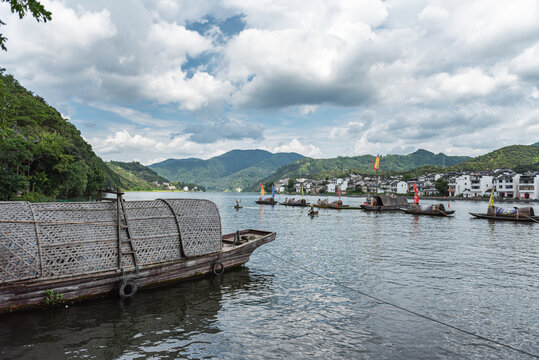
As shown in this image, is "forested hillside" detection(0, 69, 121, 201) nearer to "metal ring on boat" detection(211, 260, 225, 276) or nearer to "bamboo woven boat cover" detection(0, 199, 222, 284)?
"bamboo woven boat cover" detection(0, 199, 222, 284)

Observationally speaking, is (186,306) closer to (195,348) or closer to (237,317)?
(237,317)

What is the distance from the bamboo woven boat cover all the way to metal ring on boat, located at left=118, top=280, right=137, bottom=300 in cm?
68

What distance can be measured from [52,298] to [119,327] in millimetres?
2849

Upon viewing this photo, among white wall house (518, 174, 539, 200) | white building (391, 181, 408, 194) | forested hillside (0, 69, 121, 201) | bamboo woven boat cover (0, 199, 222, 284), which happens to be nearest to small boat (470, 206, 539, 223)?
bamboo woven boat cover (0, 199, 222, 284)

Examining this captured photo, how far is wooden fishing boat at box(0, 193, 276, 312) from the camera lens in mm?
11086

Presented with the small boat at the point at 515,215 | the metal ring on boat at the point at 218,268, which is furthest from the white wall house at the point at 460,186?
the metal ring on boat at the point at 218,268

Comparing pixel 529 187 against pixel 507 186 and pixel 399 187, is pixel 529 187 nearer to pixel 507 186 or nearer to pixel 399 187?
pixel 507 186

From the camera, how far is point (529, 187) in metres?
124

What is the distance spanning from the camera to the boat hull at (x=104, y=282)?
10.9 meters

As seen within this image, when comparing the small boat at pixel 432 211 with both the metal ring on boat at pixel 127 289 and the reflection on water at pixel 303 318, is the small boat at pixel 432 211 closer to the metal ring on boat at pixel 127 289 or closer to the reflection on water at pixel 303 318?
the reflection on water at pixel 303 318

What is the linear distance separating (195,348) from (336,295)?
26.2 ft

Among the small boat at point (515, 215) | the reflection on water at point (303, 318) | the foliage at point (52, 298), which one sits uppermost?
the foliage at point (52, 298)

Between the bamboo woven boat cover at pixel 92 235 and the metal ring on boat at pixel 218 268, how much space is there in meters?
0.78

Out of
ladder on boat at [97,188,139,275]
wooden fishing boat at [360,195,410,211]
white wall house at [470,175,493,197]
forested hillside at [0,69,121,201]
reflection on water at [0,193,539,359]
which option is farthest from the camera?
white wall house at [470,175,493,197]
